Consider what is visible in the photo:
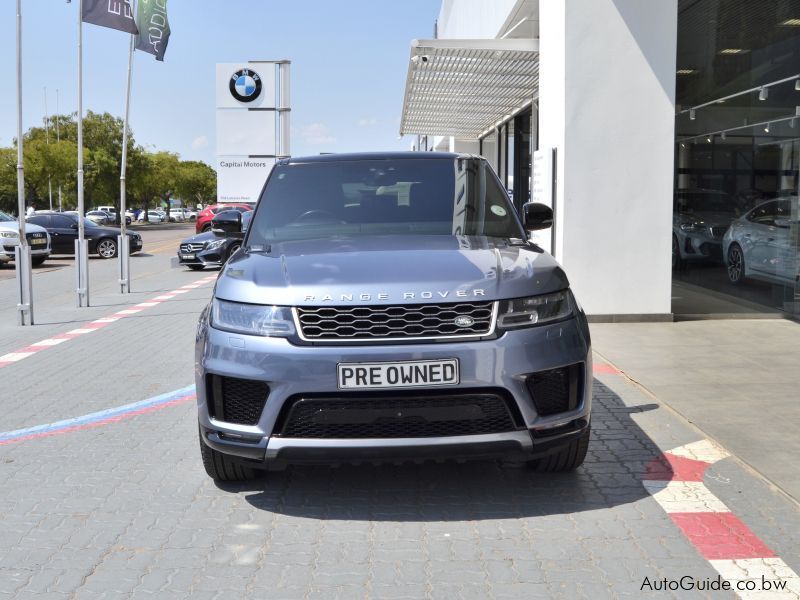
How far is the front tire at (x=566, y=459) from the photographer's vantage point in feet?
15.6

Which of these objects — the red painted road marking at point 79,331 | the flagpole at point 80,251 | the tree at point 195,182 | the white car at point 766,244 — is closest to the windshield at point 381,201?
the red painted road marking at point 79,331

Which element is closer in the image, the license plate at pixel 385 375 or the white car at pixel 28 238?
the license plate at pixel 385 375

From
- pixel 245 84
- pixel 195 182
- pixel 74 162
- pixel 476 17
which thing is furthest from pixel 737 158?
pixel 195 182

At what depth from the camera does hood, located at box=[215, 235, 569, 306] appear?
4250 mm

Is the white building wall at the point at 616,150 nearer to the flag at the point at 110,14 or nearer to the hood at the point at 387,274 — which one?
the hood at the point at 387,274

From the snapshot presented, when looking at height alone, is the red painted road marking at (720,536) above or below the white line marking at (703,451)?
below

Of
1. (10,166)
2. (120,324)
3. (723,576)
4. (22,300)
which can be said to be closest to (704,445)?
(723,576)

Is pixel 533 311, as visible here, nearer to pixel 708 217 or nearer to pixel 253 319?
pixel 253 319

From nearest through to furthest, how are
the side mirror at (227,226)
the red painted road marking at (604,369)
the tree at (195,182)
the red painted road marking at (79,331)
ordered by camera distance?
the side mirror at (227,226), the red painted road marking at (604,369), the red painted road marking at (79,331), the tree at (195,182)

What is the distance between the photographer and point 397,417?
4164 mm

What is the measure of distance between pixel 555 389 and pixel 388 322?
0.83 m

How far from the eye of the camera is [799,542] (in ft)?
13.3

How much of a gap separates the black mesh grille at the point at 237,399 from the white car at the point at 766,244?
8553mm

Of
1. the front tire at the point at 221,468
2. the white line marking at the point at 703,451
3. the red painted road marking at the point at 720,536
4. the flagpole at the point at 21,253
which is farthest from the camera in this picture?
the flagpole at the point at 21,253
